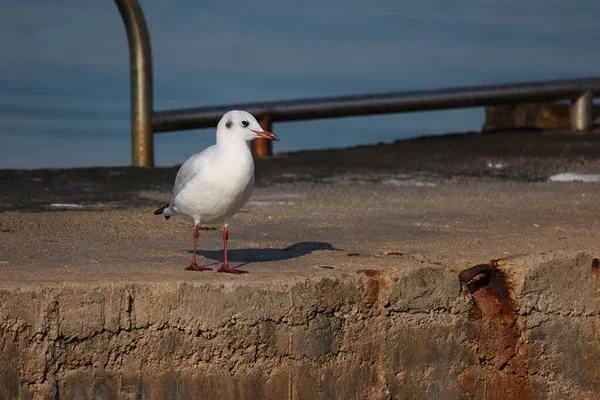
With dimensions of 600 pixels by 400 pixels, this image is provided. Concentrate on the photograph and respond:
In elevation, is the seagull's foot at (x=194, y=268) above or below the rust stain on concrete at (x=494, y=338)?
above

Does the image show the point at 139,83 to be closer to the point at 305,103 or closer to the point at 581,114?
the point at 305,103

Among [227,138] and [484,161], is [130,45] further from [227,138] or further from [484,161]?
[227,138]

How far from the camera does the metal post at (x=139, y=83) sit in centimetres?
1184

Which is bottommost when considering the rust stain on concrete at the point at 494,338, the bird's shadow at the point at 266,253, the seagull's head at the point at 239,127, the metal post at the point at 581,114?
the rust stain on concrete at the point at 494,338

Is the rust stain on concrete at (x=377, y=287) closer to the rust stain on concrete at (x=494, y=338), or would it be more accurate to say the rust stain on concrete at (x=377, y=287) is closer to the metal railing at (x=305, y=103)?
the rust stain on concrete at (x=494, y=338)

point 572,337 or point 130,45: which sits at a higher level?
point 130,45

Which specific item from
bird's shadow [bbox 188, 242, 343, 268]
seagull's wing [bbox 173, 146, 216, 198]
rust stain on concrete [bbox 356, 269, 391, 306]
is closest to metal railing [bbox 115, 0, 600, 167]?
bird's shadow [bbox 188, 242, 343, 268]

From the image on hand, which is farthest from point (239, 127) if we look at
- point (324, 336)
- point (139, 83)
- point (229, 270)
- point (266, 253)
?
point (139, 83)

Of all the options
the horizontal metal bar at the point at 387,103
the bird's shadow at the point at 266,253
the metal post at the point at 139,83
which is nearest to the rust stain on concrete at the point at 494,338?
the bird's shadow at the point at 266,253

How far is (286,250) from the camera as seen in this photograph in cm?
670

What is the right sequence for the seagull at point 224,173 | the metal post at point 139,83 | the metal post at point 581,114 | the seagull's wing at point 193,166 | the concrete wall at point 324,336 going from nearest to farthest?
the concrete wall at point 324,336, the seagull at point 224,173, the seagull's wing at point 193,166, the metal post at point 139,83, the metal post at point 581,114

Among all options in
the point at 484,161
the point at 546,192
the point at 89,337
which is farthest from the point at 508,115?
the point at 89,337

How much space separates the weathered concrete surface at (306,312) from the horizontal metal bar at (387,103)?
14.7ft

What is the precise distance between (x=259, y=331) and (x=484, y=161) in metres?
7.06
